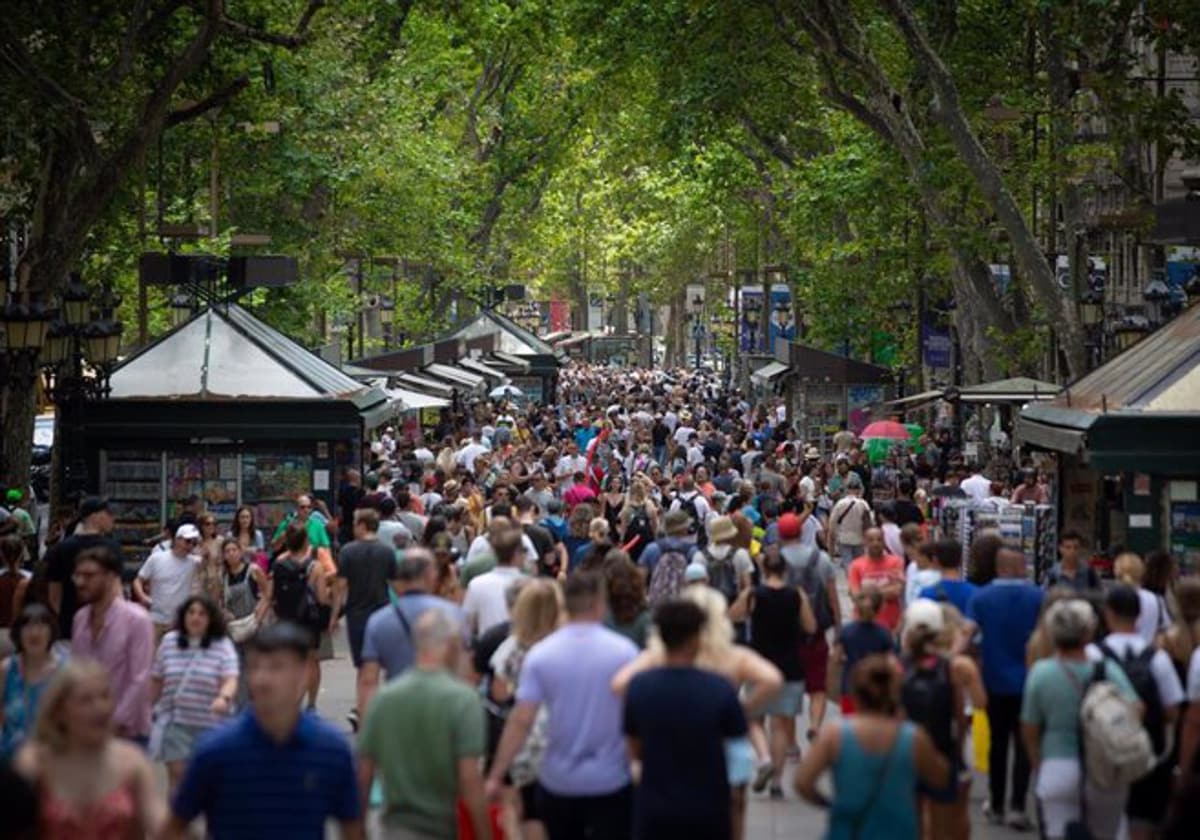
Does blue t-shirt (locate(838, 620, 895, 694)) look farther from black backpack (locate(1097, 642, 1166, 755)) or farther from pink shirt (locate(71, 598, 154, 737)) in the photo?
pink shirt (locate(71, 598, 154, 737))

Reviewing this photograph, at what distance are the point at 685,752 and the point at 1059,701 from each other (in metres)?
2.24

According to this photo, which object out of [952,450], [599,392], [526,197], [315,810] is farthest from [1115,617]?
[599,392]

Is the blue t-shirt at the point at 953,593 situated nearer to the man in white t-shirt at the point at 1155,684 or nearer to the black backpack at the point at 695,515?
the man in white t-shirt at the point at 1155,684

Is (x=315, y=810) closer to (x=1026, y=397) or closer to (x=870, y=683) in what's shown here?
(x=870, y=683)

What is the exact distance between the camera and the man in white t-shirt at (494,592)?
13.1 metres

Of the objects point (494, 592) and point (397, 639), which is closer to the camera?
point (397, 639)

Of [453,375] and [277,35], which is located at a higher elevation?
[277,35]

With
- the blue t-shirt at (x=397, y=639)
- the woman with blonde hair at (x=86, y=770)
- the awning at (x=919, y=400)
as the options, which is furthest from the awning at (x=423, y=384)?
the woman with blonde hair at (x=86, y=770)

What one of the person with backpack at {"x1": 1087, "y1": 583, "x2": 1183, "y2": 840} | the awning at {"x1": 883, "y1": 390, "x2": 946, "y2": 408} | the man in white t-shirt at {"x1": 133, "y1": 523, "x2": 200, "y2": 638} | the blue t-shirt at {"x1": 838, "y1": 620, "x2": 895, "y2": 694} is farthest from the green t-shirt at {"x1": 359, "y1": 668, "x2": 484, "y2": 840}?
the awning at {"x1": 883, "y1": 390, "x2": 946, "y2": 408}

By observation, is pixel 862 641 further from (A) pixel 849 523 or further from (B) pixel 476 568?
(A) pixel 849 523

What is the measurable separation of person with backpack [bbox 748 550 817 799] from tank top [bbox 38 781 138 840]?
261 inches

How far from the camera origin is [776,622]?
13953mm

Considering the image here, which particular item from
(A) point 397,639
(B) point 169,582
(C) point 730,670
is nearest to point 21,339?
(B) point 169,582

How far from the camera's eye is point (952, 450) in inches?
1470
